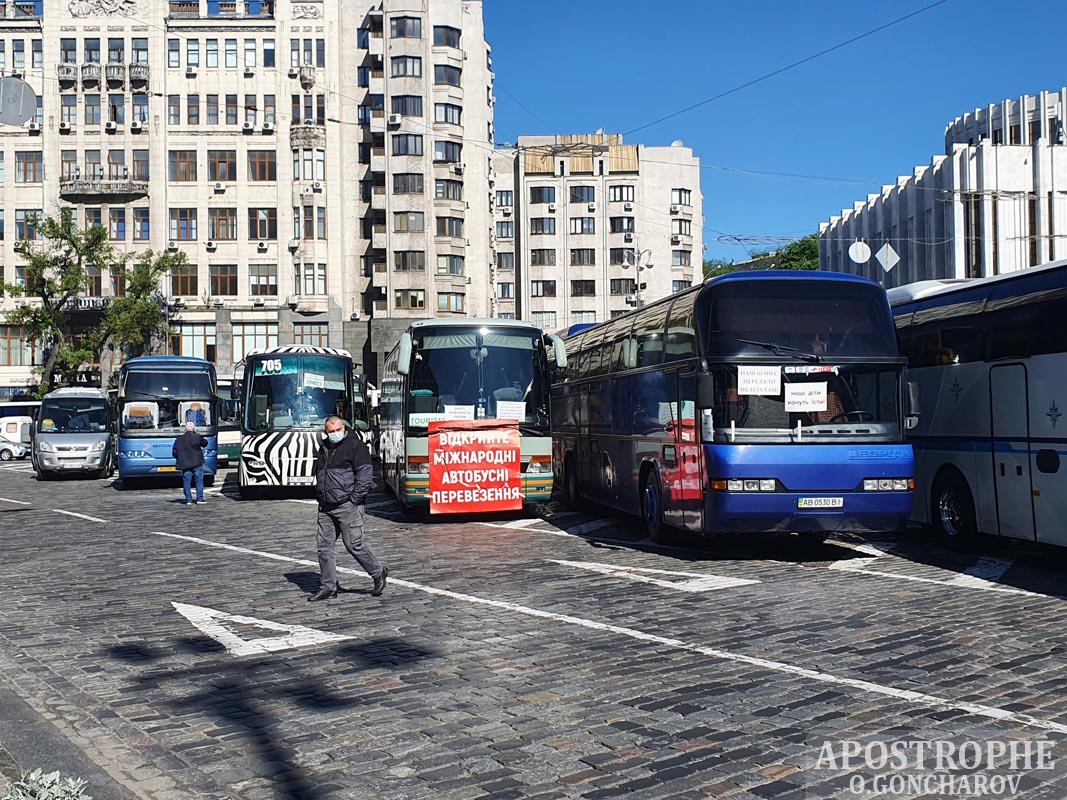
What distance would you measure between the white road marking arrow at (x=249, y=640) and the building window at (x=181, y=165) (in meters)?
62.0

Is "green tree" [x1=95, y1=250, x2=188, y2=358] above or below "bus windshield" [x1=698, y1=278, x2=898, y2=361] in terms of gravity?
above

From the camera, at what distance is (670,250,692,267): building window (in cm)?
9088

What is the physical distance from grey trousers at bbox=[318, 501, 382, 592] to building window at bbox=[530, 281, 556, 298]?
78.9 metres

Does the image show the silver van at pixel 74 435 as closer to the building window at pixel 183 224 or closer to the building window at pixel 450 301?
the building window at pixel 450 301

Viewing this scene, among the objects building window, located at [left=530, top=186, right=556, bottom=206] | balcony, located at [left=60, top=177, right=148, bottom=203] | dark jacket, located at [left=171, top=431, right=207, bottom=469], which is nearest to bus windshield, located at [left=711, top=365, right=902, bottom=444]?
dark jacket, located at [left=171, top=431, right=207, bottom=469]

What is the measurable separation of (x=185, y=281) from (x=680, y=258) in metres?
39.8

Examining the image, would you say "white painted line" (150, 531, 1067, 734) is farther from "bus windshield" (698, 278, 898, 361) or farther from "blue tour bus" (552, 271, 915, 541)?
"bus windshield" (698, 278, 898, 361)

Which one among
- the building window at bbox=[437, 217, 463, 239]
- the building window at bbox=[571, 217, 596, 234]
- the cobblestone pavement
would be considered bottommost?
the cobblestone pavement

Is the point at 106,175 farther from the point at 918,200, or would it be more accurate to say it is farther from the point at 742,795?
the point at 742,795

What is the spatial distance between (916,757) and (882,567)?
25.7 ft

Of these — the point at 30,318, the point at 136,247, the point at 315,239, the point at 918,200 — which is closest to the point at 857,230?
the point at 918,200

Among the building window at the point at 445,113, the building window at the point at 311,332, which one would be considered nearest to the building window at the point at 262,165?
the building window at the point at 311,332

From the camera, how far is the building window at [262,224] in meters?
68.1

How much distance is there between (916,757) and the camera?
579cm
